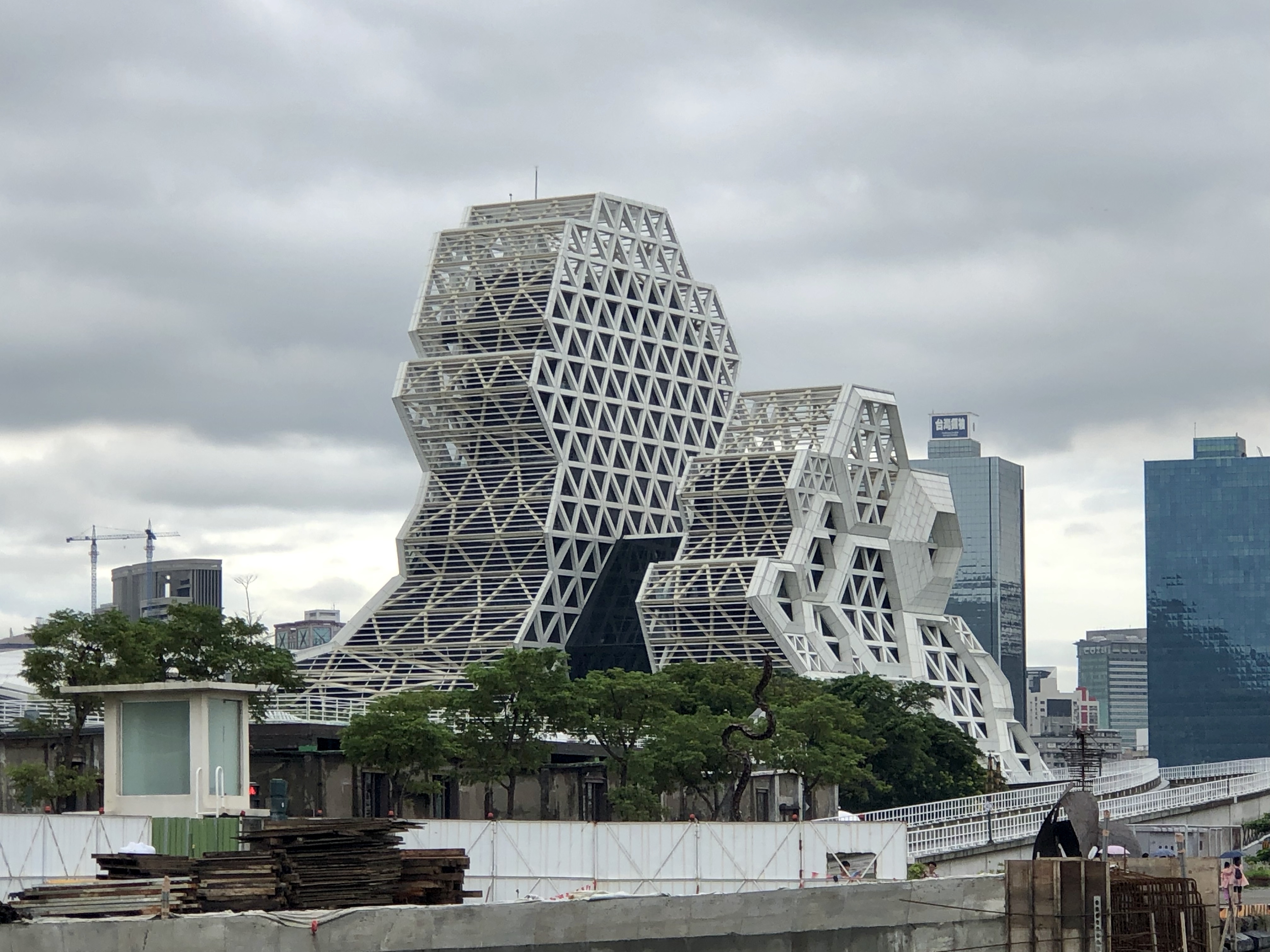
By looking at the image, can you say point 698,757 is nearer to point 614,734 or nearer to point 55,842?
point 614,734

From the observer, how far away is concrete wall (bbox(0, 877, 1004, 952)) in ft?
142

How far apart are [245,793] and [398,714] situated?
54.8m

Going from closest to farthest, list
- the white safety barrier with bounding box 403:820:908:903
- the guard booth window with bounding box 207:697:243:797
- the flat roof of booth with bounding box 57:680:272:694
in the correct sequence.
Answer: the flat roof of booth with bounding box 57:680:272:694 < the guard booth window with bounding box 207:697:243:797 < the white safety barrier with bounding box 403:820:908:903

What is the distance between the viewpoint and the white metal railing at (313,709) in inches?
4857

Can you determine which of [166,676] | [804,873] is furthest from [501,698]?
[804,873]

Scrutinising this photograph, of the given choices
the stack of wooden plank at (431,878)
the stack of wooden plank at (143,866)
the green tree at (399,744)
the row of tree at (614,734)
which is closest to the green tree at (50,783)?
the green tree at (399,744)

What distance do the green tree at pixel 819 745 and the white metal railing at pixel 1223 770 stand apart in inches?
1502

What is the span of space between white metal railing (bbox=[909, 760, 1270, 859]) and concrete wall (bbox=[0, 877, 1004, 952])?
41326 mm

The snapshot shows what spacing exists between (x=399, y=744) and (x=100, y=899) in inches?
2462

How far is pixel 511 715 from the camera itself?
114m

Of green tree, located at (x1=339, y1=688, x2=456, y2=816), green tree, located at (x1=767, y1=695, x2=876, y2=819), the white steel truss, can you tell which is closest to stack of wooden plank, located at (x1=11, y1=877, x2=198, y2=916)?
green tree, located at (x1=339, y1=688, x2=456, y2=816)

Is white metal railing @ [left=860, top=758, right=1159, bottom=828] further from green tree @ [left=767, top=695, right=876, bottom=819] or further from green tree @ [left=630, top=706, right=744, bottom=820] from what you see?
green tree @ [left=630, top=706, right=744, bottom=820]

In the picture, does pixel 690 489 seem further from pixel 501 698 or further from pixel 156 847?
pixel 156 847

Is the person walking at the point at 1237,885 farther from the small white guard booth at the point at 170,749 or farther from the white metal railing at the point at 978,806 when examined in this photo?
the white metal railing at the point at 978,806
